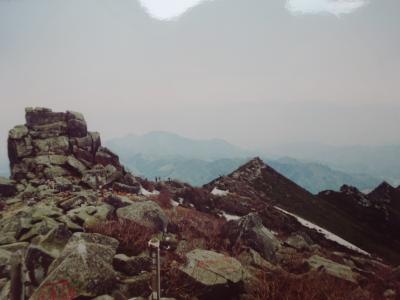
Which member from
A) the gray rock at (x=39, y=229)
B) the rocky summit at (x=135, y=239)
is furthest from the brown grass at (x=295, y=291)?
the gray rock at (x=39, y=229)

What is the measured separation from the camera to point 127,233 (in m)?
11.6

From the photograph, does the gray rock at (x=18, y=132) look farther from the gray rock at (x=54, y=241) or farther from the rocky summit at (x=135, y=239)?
the gray rock at (x=54, y=241)

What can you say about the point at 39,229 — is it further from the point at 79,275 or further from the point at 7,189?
the point at 7,189

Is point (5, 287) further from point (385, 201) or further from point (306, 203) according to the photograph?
point (385, 201)

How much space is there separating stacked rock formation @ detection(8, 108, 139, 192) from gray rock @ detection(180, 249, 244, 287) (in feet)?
47.5

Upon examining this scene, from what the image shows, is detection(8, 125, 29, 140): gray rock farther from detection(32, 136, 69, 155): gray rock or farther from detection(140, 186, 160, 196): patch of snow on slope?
detection(140, 186, 160, 196): patch of snow on slope

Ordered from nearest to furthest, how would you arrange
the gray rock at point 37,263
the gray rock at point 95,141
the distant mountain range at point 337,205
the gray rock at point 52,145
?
the gray rock at point 37,263, the gray rock at point 52,145, the gray rock at point 95,141, the distant mountain range at point 337,205

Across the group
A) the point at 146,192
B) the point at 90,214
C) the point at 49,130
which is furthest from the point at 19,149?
the point at 90,214

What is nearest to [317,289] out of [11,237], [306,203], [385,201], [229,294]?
[229,294]

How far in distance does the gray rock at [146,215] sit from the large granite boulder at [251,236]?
11.0 feet

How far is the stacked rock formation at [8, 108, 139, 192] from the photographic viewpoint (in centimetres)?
2398

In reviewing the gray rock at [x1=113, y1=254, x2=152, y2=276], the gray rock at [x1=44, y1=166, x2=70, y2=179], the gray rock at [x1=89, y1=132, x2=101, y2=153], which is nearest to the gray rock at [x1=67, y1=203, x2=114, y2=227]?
the gray rock at [x1=113, y1=254, x2=152, y2=276]

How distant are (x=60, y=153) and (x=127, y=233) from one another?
17.7m

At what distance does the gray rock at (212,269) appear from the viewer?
9.07 m
